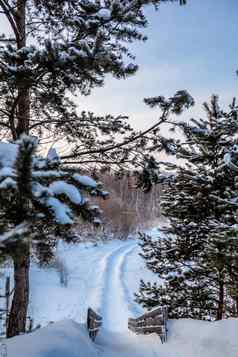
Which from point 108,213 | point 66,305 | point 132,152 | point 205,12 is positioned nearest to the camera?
point 132,152

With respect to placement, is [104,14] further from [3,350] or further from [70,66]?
[3,350]

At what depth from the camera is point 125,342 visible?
6.18 metres

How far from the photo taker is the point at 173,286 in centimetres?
670

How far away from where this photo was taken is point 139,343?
19.5ft

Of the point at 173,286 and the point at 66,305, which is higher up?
the point at 173,286

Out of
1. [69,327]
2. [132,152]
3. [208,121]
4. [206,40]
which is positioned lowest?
[69,327]

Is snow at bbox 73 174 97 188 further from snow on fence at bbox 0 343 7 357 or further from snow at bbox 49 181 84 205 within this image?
snow on fence at bbox 0 343 7 357

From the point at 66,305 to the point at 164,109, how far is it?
1128cm

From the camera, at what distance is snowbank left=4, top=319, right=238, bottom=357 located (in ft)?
12.7

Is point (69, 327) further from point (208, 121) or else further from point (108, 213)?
point (108, 213)

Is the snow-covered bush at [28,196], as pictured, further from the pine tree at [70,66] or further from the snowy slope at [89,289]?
the snowy slope at [89,289]

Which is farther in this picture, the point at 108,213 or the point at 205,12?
the point at 108,213

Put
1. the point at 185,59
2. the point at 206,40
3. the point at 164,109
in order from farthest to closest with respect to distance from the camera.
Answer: the point at 185,59 → the point at 206,40 → the point at 164,109

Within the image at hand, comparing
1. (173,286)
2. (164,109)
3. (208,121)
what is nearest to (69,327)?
(173,286)
